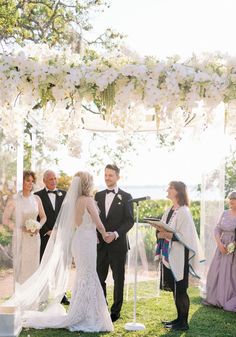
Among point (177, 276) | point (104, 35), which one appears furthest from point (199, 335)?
point (104, 35)

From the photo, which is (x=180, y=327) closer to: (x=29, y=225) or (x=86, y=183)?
(x=86, y=183)

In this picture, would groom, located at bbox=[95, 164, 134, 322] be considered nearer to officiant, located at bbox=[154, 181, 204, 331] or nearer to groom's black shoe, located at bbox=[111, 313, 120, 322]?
groom's black shoe, located at bbox=[111, 313, 120, 322]

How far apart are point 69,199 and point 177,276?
1.41 meters

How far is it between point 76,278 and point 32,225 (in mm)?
1372

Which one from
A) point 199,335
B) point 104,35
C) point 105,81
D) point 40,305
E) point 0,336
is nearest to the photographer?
point 0,336

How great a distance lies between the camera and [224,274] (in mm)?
8062

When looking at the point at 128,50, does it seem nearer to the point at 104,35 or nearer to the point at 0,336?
the point at 0,336

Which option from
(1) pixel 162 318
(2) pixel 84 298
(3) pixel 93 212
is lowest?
(1) pixel 162 318

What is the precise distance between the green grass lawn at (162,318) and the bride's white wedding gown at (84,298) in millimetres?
124

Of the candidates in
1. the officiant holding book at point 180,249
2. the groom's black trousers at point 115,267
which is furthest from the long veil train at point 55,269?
the officiant holding book at point 180,249

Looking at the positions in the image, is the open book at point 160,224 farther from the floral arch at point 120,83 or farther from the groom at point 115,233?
the floral arch at point 120,83

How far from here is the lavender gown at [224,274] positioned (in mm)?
7969

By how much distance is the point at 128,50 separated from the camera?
5.52 m

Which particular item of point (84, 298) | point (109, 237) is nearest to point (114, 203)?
point (109, 237)
